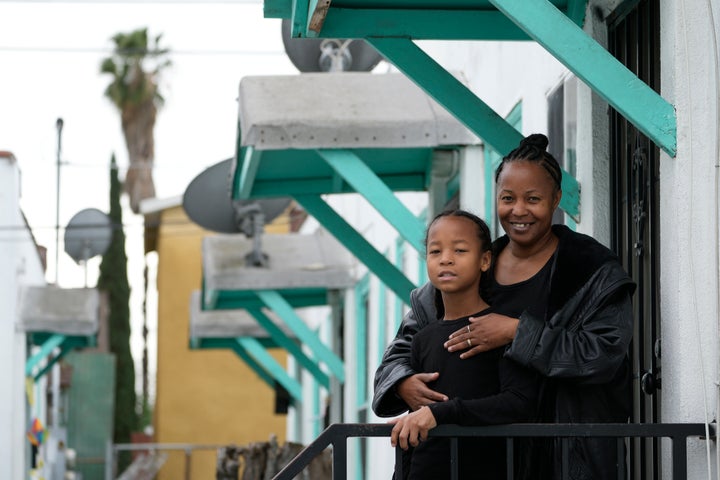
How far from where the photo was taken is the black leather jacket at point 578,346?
4.19m

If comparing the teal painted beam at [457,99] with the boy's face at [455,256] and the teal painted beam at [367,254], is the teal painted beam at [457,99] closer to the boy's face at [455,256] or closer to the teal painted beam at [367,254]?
the boy's face at [455,256]

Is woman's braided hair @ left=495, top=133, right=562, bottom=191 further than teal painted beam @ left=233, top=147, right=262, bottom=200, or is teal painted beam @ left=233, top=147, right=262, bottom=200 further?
teal painted beam @ left=233, top=147, right=262, bottom=200

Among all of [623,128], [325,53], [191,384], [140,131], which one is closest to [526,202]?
[623,128]

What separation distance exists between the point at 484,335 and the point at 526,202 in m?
0.49

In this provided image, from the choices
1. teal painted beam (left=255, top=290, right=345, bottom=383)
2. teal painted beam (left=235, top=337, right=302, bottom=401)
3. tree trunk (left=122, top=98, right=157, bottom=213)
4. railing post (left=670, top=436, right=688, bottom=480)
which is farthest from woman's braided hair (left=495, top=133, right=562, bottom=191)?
tree trunk (left=122, top=98, right=157, bottom=213)

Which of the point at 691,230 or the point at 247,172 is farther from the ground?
the point at 247,172

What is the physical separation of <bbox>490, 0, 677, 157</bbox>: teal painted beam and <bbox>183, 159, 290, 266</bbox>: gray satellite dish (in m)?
8.52

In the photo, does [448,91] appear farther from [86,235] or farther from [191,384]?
[191,384]

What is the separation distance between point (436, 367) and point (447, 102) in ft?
5.34

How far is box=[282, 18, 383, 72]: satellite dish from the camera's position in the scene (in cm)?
1064

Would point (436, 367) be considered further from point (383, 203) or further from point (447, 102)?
point (383, 203)

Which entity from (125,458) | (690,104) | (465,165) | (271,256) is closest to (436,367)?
(690,104)

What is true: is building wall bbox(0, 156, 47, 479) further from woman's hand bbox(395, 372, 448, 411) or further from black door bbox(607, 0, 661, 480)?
woman's hand bbox(395, 372, 448, 411)

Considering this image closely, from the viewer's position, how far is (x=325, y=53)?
1068 centimetres
